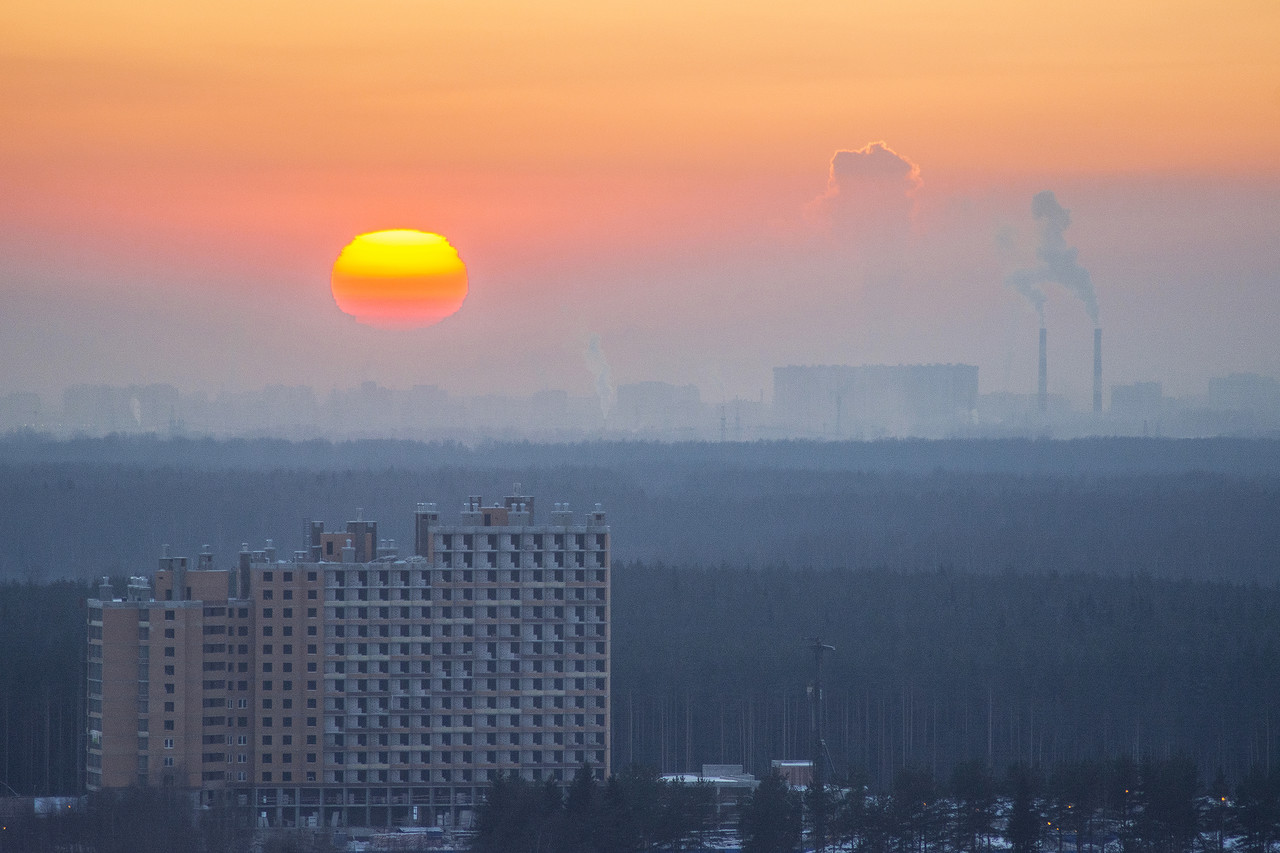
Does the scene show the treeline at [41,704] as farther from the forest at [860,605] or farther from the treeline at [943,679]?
the treeline at [943,679]

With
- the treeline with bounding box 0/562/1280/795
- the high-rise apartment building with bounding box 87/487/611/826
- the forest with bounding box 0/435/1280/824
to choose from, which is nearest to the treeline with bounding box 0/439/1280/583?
the forest with bounding box 0/435/1280/824

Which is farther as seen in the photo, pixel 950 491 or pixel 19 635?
pixel 950 491

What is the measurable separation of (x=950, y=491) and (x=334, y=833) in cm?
11216

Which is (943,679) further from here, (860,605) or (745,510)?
(745,510)

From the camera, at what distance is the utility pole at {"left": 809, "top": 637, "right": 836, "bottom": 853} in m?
49.4

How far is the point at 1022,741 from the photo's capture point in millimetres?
71938

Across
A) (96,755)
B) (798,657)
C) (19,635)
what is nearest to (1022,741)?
(798,657)

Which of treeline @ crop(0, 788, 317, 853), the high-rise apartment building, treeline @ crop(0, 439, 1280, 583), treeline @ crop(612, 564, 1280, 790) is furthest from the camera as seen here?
treeline @ crop(0, 439, 1280, 583)

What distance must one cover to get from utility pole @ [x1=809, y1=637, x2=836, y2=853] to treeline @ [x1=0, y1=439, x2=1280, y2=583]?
A: 4165 centimetres

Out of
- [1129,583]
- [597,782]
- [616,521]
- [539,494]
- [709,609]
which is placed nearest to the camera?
[597,782]

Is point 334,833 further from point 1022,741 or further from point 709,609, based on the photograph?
point 709,609

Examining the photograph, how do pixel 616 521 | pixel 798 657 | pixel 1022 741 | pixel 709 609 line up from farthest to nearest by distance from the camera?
pixel 616 521, pixel 709 609, pixel 798 657, pixel 1022 741

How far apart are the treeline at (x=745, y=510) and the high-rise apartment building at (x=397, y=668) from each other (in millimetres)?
56347

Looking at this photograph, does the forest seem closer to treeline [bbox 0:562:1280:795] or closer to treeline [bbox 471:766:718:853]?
treeline [bbox 0:562:1280:795]
